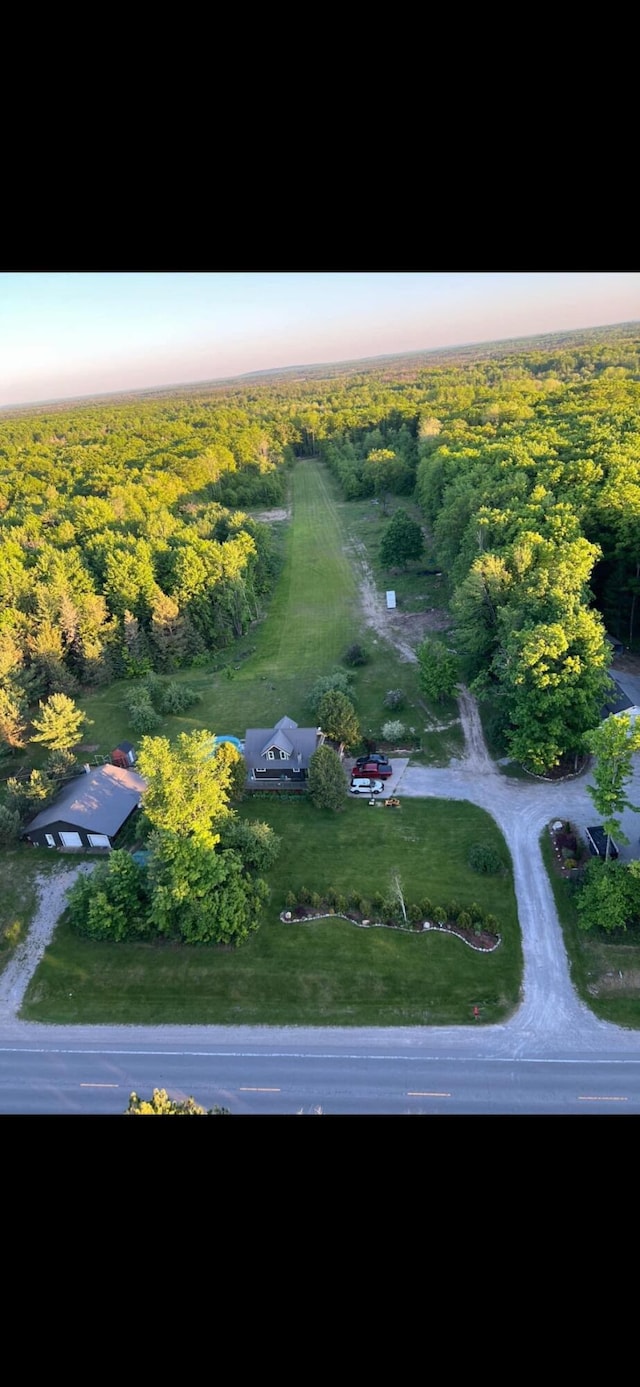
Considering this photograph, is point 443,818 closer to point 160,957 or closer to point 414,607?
point 160,957

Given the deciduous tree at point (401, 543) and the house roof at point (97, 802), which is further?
the deciduous tree at point (401, 543)

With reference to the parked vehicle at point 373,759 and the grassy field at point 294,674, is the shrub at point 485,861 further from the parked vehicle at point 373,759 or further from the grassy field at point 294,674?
the parked vehicle at point 373,759

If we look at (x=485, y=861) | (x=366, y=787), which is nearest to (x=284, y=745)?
(x=366, y=787)

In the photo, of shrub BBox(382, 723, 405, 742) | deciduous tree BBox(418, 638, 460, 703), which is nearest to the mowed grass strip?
shrub BBox(382, 723, 405, 742)

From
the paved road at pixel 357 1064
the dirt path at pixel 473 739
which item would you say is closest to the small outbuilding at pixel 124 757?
the paved road at pixel 357 1064

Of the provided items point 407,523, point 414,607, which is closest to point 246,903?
point 414,607

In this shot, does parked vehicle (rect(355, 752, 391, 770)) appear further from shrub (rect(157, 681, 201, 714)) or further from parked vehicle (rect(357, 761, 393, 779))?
shrub (rect(157, 681, 201, 714))

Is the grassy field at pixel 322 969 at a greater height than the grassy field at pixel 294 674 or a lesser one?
lesser

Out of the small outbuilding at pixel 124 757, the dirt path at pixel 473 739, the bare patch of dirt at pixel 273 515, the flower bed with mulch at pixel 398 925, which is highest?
the bare patch of dirt at pixel 273 515
